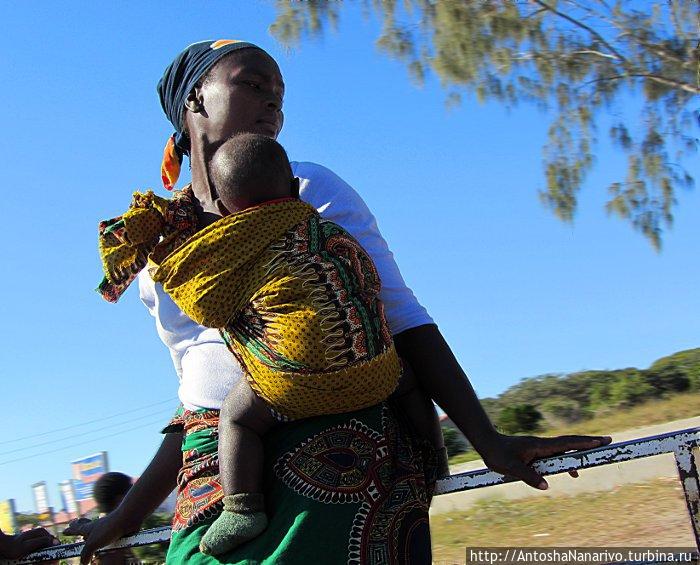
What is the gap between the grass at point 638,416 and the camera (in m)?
11.8

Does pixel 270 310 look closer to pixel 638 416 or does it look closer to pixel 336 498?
pixel 336 498

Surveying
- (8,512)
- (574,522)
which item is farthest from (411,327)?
(8,512)

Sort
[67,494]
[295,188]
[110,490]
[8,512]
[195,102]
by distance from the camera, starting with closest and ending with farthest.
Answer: [295,188] → [195,102] → [110,490] → [8,512] → [67,494]

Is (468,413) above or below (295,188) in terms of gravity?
below

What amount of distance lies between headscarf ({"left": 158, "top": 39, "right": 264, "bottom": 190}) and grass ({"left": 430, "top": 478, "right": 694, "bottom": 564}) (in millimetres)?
2317

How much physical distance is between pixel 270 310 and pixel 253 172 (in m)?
0.29

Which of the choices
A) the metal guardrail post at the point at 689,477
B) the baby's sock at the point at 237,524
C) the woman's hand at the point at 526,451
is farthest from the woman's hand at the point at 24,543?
the metal guardrail post at the point at 689,477

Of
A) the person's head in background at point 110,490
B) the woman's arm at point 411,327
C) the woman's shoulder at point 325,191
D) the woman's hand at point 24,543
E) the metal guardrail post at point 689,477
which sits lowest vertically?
the person's head in background at point 110,490

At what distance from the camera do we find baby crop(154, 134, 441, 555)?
5.74ft

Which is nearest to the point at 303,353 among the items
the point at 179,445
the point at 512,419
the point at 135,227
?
the point at 135,227

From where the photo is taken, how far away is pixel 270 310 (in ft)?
5.81

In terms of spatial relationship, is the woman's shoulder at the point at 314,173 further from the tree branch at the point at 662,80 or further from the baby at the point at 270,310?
the tree branch at the point at 662,80

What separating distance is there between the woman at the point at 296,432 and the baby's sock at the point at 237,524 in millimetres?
→ 28

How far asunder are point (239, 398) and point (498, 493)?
488 centimetres
